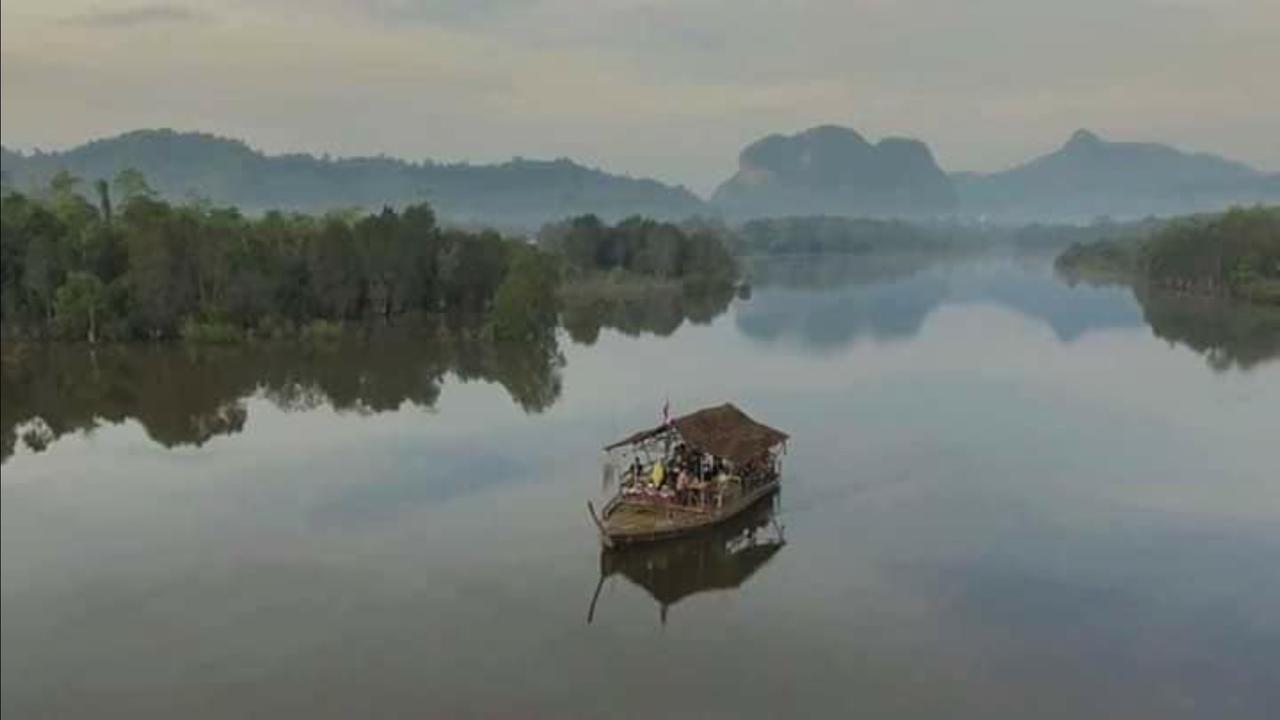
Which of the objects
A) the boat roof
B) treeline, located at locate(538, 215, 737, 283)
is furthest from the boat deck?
Answer: treeline, located at locate(538, 215, 737, 283)

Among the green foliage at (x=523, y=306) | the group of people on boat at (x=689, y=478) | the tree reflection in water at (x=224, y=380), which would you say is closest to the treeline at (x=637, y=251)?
the green foliage at (x=523, y=306)

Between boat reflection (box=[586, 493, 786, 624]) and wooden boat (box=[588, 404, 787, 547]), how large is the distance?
193mm

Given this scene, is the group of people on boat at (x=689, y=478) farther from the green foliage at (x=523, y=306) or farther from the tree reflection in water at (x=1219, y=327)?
the tree reflection in water at (x=1219, y=327)

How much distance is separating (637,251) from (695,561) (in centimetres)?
5252

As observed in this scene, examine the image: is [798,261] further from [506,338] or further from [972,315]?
[506,338]

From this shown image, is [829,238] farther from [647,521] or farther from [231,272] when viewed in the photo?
[647,521]

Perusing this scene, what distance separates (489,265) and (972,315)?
26.2 metres

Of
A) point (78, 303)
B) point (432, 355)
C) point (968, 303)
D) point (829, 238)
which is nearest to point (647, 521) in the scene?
point (432, 355)

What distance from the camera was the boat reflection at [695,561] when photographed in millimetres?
16156

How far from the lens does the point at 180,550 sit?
16.4 m

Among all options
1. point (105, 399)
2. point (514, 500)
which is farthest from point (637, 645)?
point (105, 399)

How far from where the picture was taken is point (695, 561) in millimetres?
17219

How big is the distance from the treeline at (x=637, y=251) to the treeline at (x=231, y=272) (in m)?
19.0

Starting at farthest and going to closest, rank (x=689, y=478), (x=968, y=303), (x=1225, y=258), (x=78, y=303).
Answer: (x=968, y=303)
(x=1225, y=258)
(x=78, y=303)
(x=689, y=478)
